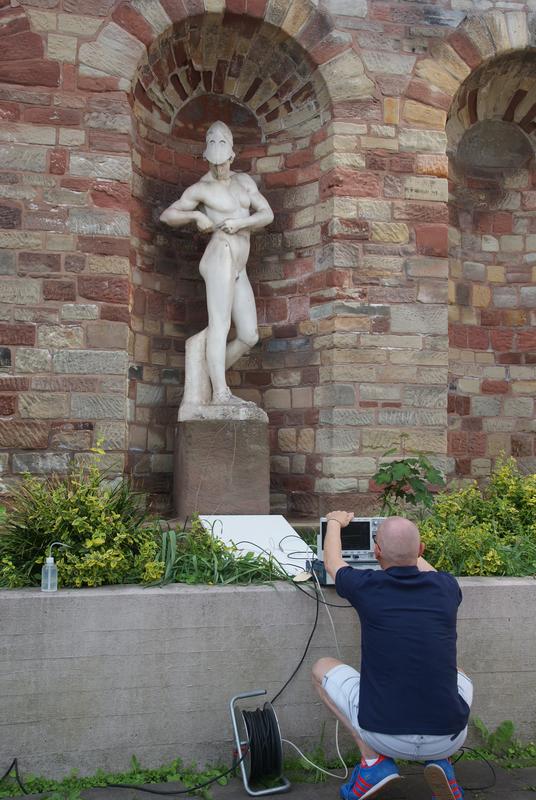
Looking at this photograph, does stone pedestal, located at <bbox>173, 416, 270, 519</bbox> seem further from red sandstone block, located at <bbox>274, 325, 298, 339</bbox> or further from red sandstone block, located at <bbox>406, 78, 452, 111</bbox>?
red sandstone block, located at <bbox>406, 78, 452, 111</bbox>

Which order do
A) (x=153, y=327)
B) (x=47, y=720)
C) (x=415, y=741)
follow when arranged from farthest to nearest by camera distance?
(x=153, y=327) < (x=47, y=720) < (x=415, y=741)

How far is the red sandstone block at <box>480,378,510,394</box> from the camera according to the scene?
7191 mm

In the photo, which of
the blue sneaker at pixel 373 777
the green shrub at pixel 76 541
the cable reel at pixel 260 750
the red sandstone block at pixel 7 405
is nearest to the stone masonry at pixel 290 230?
the red sandstone block at pixel 7 405

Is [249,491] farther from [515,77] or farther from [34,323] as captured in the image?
[515,77]

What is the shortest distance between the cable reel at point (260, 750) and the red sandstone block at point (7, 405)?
3152 mm

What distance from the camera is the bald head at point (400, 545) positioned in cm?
270

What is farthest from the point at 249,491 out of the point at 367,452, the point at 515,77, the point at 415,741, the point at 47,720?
the point at 515,77

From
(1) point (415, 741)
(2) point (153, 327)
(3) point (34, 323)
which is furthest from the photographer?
(2) point (153, 327)

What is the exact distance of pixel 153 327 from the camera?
6496 mm

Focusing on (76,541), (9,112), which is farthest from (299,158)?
(76,541)

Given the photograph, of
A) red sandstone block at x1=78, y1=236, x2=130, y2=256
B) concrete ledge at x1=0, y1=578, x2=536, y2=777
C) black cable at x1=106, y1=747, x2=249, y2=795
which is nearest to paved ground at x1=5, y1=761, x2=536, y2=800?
black cable at x1=106, y1=747, x2=249, y2=795

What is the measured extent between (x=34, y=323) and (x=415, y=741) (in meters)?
3.99

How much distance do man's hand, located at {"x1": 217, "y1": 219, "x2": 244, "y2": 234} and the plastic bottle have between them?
11.3ft

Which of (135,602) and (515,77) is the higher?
(515,77)
